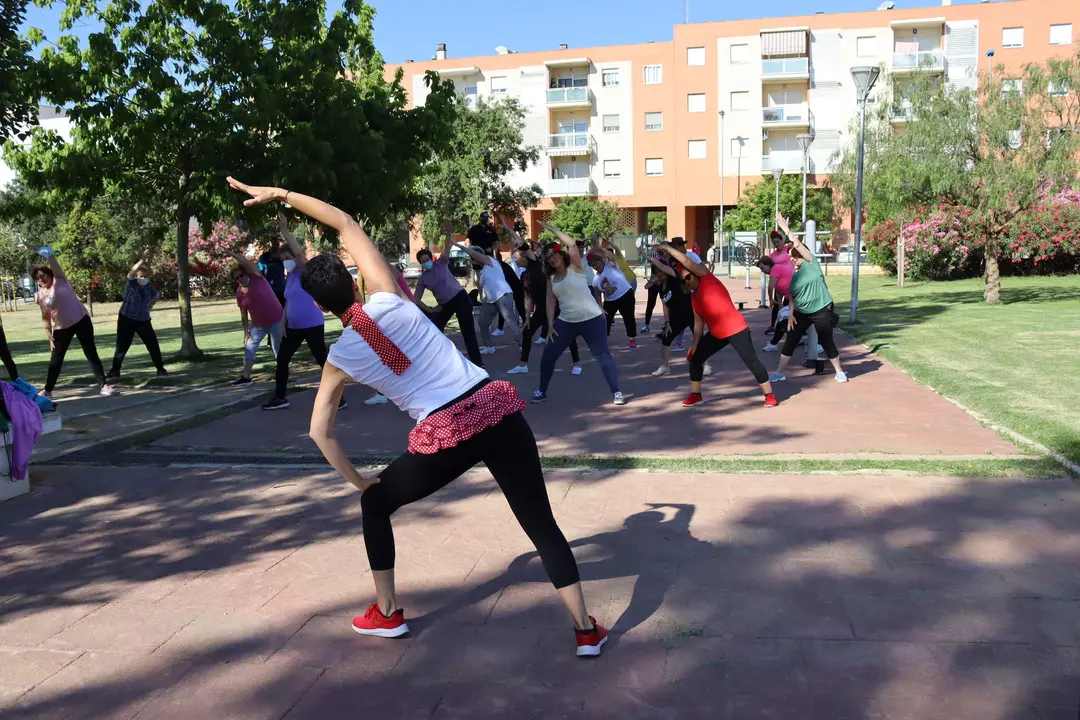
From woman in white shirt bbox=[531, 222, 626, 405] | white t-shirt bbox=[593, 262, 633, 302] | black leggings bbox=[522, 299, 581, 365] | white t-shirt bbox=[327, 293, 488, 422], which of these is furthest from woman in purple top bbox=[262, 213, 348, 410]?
white t-shirt bbox=[327, 293, 488, 422]

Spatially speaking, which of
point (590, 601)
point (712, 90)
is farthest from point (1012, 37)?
point (590, 601)

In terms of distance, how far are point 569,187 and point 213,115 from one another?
43.0 meters

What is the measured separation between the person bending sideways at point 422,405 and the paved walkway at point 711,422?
3618 mm

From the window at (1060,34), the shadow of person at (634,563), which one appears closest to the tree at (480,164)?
the window at (1060,34)

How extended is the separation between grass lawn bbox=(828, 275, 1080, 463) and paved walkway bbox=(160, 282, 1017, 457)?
0.41 meters

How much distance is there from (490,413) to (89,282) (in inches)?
1246

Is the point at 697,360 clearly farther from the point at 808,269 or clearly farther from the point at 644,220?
the point at 644,220

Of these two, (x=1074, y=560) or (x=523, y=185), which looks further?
(x=523, y=185)

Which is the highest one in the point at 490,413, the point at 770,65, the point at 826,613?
the point at 770,65

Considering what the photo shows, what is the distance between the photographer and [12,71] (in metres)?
9.91

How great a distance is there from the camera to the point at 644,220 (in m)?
56.9

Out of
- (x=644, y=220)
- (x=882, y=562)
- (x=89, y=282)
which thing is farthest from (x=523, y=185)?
(x=882, y=562)

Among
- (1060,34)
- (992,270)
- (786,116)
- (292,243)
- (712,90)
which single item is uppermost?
(1060,34)

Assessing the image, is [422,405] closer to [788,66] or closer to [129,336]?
[129,336]
